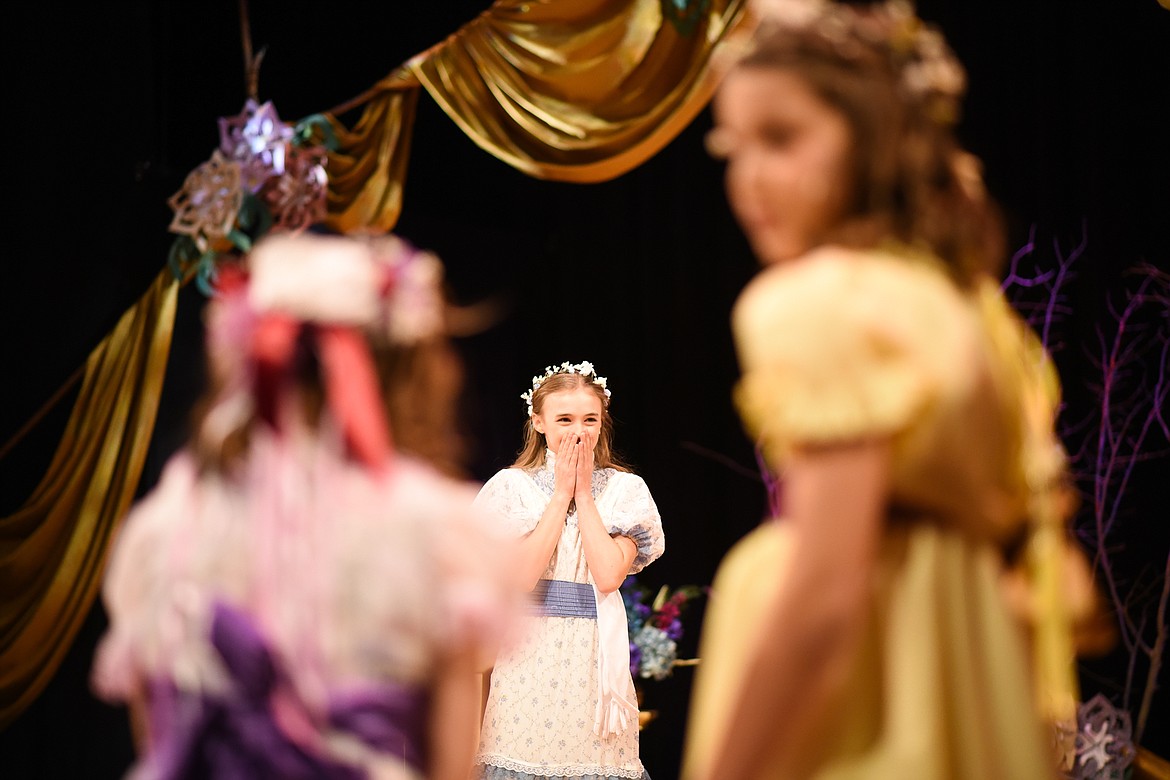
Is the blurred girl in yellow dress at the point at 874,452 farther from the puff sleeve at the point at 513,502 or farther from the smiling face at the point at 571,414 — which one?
the smiling face at the point at 571,414

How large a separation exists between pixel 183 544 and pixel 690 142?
351 centimetres

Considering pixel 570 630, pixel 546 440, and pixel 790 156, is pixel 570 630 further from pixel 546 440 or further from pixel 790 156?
pixel 790 156

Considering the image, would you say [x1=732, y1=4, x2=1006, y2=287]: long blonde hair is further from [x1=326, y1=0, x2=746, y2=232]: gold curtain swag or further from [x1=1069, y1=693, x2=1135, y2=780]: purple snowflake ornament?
[x1=1069, y1=693, x2=1135, y2=780]: purple snowflake ornament

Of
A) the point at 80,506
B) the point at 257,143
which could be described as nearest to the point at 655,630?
the point at 80,506

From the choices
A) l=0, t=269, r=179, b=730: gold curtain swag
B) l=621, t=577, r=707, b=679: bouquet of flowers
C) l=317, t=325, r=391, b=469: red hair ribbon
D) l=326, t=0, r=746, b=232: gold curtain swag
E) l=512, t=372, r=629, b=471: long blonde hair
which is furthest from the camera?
l=621, t=577, r=707, b=679: bouquet of flowers

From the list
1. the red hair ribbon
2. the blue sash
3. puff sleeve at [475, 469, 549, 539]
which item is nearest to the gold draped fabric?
puff sleeve at [475, 469, 549, 539]

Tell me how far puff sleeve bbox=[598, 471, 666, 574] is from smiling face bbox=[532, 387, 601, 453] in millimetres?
164

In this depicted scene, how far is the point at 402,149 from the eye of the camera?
13.1 feet

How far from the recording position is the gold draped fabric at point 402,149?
3.29m

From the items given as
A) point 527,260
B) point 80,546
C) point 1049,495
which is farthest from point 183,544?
point 527,260

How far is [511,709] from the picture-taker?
356 centimetres

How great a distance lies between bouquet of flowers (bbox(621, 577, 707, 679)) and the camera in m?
4.36

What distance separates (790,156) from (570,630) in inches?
102

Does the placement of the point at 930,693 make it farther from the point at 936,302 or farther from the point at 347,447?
the point at 347,447
